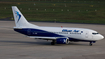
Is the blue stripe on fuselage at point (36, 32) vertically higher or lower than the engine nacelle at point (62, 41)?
higher

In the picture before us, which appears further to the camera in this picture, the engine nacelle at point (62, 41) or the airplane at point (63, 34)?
the airplane at point (63, 34)

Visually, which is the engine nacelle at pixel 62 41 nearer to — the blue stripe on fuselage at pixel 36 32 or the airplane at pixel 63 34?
the airplane at pixel 63 34

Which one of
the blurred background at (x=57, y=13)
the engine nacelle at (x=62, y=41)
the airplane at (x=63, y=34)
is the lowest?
the blurred background at (x=57, y=13)

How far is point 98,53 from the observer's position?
37844 mm

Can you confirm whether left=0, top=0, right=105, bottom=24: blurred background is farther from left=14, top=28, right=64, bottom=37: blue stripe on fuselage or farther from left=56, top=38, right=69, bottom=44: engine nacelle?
left=56, top=38, right=69, bottom=44: engine nacelle

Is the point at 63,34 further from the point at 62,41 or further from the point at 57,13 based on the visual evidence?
the point at 57,13

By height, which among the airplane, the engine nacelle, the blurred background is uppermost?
the airplane

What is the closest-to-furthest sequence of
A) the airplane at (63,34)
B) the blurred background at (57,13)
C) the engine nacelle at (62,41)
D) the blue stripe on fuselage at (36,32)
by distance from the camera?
the engine nacelle at (62,41) → the airplane at (63,34) → the blue stripe on fuselage at (36,32) → the blurred background at (57,13)

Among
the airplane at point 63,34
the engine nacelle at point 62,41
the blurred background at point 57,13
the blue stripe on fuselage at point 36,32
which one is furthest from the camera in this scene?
the blurred background at point 57,13

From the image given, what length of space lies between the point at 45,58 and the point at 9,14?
309 ft

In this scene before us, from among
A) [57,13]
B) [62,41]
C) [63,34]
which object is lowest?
[57,13]

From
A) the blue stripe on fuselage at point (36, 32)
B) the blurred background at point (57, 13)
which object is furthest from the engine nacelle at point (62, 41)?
the blurred background at point (57, 13)

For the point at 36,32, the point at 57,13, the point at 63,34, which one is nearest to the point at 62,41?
the point at 63,34

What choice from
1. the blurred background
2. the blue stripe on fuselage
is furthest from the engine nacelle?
the blurred background
